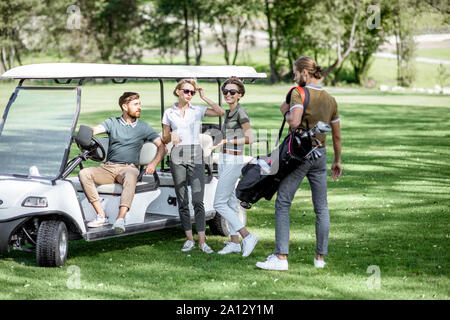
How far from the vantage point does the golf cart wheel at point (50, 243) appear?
19.6ft

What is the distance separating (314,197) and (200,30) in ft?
180

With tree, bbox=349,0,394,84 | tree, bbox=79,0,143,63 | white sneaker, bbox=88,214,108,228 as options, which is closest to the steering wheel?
white sneaker, bbox=88,214,108,228

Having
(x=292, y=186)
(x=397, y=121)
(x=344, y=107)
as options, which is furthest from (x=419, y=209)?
(x=344, y=107)

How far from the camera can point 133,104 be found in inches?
268

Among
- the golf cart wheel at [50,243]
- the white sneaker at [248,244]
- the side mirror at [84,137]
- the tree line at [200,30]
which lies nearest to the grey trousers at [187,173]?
the white sneaker at [248,244]

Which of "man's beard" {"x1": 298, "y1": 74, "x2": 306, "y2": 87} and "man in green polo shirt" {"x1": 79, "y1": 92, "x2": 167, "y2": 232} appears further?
"man in green polo shirt" {"x1": 79, "y1": 92, "x2": 167, "y2": 232}

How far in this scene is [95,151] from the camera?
661 centimetres

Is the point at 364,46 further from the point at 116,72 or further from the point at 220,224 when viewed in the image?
the point at 116,72

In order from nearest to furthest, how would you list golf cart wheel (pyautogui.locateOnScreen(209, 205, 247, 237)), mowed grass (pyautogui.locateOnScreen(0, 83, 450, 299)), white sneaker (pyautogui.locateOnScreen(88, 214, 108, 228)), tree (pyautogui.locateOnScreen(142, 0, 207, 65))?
mowed grass (pyautogui.locateOnScreen(0, 83, 450, 299)) < white sneaker (pyautogui.locateOnScreen(88, 214, 108, 228)) < golf cart wheel (pyautogui.locateOnScreen(209, 205, 247, 237)) < tree (pyautogui.locateOnScreen(142, 0, 207, 65))

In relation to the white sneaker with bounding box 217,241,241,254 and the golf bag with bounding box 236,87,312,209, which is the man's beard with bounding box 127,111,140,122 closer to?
the golf bag with bounding box 236,87,312,209

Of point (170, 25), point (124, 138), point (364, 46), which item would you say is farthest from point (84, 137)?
point (170, 25)

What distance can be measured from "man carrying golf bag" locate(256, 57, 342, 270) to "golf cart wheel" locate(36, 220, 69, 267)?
1636mm

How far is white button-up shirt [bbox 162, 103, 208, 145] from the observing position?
6.71 meters

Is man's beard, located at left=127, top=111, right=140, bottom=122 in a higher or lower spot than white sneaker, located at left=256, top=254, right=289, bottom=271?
higher
